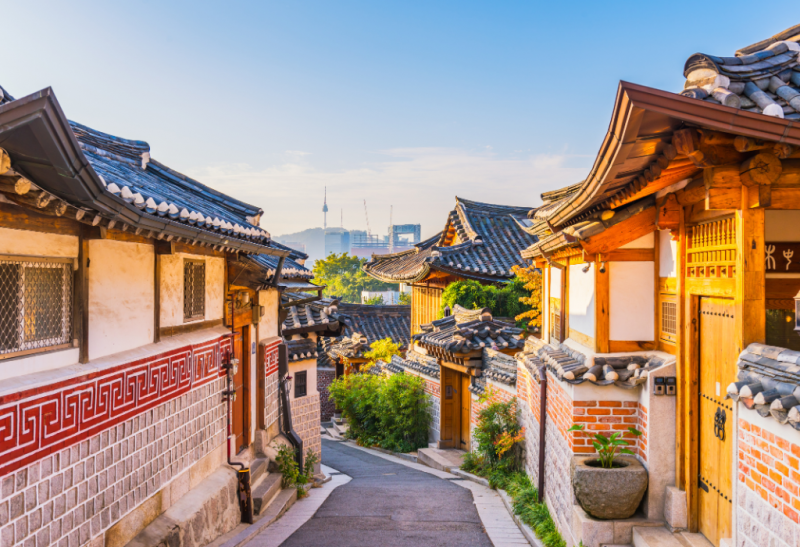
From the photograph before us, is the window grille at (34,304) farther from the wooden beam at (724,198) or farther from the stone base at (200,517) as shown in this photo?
the wooden beam at (724,198)

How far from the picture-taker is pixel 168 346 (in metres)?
6.95

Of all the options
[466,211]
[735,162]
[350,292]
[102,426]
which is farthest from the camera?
[350,292]

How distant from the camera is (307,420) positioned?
15.3 metres

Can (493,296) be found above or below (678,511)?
above

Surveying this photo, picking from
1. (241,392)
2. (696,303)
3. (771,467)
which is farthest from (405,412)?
(771,467)

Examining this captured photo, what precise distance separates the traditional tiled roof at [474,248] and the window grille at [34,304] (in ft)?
47.7

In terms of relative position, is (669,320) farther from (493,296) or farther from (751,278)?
(493,296)

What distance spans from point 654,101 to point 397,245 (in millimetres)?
127050

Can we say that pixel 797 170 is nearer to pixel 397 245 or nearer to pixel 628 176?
pixel 628 176

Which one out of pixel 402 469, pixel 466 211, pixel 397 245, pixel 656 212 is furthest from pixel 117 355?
pixel 397 245

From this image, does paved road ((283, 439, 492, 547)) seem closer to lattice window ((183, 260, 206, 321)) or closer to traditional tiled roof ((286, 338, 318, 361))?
traditional tiled roof ((286, 338, 318, 361))

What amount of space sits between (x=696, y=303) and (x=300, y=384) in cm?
1160

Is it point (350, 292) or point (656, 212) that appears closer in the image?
point (656, 212)

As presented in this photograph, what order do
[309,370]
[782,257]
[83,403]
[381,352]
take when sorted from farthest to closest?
1. [381,352]
2. [309,370]
3. [83,403]
4. [782,257]
